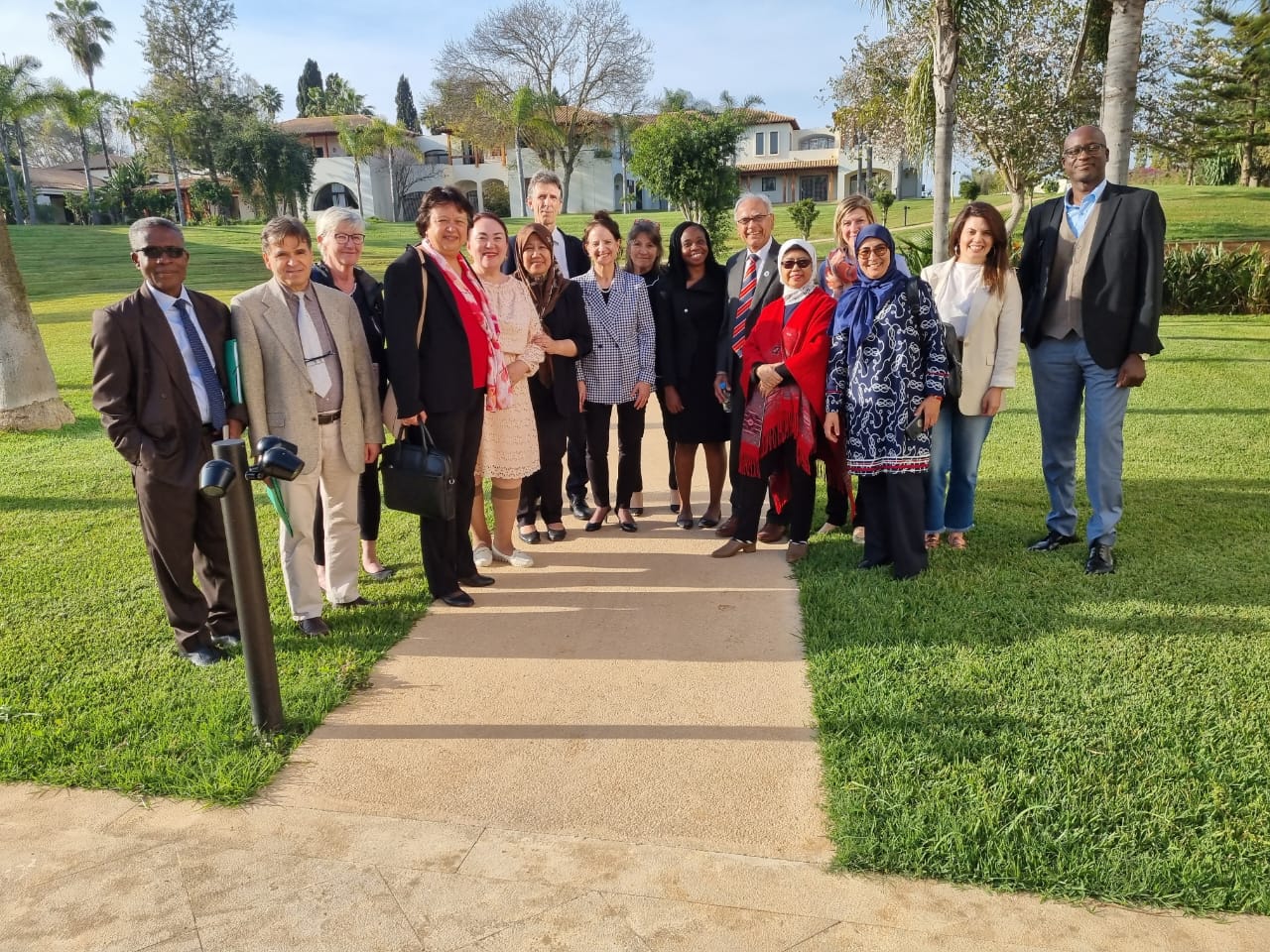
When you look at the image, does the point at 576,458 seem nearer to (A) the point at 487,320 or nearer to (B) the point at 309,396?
(A) the point at 487,320

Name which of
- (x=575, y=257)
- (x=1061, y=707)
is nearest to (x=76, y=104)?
(x=575, y=257)

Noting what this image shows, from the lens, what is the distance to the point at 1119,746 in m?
3.01

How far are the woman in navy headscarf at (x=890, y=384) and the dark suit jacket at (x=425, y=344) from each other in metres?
1.97

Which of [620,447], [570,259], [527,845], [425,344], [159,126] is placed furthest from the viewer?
[159,126]

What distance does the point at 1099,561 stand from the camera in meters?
4.65

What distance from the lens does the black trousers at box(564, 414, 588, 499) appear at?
5591 millimetres

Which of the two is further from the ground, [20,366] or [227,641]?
[20,366]

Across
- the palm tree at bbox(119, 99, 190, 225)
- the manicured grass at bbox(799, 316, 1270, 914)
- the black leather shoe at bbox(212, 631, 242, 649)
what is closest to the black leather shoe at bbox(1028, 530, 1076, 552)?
the manicured grass at bbox(799, 316, 1270, 914)

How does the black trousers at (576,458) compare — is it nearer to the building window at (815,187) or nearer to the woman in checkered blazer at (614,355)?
the woman in checkered blazer at (614,355)

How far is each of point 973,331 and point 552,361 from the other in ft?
7.80

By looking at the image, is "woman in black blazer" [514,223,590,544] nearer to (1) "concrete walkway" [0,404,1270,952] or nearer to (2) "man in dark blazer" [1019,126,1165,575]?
(1) "concrete walkway" [0,404,1270,952]

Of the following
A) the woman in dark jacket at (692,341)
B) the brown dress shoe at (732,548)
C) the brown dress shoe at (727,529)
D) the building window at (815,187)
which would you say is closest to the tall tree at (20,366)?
the woman in dark jacket at (692,341)

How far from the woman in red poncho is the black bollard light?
2.66 m

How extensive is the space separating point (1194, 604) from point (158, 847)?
4387 mm
